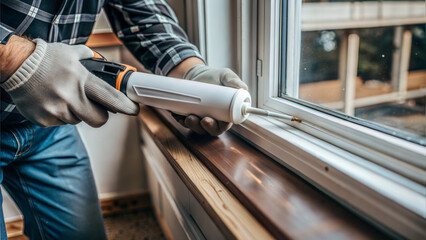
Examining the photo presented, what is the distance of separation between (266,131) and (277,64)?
0.21m

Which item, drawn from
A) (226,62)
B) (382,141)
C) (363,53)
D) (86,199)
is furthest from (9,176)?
(363,53)

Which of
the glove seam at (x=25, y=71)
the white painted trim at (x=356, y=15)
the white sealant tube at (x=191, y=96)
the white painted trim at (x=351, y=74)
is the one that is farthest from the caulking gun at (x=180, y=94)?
the white painted trim at (x=351, y=74)

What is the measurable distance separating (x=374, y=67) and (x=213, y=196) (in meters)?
0.75

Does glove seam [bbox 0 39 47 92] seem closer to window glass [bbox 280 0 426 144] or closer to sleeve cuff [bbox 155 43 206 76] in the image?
sleeve cuff [bbox 155 43 206 76]

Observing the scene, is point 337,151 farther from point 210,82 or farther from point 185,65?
point 185,65

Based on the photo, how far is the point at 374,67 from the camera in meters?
1.04

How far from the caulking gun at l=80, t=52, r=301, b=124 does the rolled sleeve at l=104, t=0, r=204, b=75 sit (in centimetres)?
14

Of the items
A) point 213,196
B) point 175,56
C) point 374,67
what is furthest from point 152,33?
point 374,67

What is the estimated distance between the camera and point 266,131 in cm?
72

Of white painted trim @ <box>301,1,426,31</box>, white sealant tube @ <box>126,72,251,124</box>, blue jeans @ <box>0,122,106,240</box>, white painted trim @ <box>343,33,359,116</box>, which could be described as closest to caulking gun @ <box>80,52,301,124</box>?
white sealant tube @ <box>126,72,251,124</box>

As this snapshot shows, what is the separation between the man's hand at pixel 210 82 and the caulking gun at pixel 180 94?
2 centimetres

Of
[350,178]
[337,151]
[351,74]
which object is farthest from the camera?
[351,74]

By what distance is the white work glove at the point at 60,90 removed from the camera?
2.02 ft

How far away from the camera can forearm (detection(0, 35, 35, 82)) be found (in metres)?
0.60
